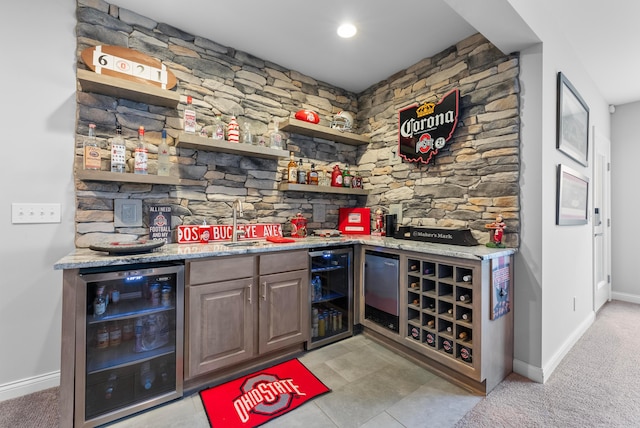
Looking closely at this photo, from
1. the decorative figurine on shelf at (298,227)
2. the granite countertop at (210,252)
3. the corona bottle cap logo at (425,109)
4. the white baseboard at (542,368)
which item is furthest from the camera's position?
the decorative figurine on shelf at (298,227)

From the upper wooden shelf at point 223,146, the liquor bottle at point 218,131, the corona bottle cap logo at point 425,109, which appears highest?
the corona bottle cap logo at point 425,109

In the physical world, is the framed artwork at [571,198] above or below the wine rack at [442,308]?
above

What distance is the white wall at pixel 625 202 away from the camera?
3.69m

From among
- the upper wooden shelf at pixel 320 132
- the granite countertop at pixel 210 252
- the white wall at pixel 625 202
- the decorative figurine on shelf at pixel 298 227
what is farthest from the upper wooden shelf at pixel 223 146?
the white wall at pixel 625 202

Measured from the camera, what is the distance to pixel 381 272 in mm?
2539

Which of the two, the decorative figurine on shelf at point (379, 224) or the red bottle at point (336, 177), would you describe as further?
the red bottle at point (336, 177)

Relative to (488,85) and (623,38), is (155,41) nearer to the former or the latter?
(488,85)

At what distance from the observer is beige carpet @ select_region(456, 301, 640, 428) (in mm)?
1661

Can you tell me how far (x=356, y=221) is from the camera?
337cm

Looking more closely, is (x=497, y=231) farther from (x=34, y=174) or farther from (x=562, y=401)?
(x=34, y=174)

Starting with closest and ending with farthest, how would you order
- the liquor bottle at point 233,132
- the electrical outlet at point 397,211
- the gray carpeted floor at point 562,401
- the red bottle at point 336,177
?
the gray carpeted floor at point 562,401, the liquor bottle at point 233,132, the electrical outlet at point 397,211, the red bottle at point 336,177

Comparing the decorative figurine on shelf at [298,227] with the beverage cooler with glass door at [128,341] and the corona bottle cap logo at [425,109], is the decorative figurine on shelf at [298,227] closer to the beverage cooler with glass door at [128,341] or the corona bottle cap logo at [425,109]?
the beverage cooler with glass door at [128,341]

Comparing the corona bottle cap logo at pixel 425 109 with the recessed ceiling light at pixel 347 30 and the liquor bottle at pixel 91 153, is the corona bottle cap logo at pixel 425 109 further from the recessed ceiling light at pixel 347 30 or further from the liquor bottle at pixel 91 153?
the liquor bottle at pixel 91 153

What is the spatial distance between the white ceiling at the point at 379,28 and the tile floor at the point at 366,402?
2527 mm
